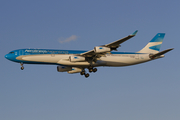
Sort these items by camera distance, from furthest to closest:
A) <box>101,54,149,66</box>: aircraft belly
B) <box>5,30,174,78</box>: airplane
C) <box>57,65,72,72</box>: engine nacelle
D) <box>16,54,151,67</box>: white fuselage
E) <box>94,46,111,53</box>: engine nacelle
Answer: <box>57,65,72,72</box>: engine nacelle → <box>101,54,149,66</box>: aircraft belly → <box>16,54,151,67</box>: white fuselage → <box>5,30,174,78</box>: airplane → <box>94,46,111,53</box>: engine nacelle

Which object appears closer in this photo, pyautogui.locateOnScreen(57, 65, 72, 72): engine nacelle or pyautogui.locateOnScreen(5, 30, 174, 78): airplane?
pyautogui.locateOnScreen(5, 30, 174, 78): airplane

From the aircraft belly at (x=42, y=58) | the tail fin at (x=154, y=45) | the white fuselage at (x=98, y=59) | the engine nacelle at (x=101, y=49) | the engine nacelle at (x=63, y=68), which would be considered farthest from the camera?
the tail fin at (x=154, y=45)

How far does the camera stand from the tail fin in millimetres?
62000

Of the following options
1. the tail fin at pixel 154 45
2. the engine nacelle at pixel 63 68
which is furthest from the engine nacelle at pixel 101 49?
the tail fin at pixel 154 45

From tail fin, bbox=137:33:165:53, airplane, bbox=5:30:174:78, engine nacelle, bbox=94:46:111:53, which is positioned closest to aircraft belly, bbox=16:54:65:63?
airplane, bbox=5:30:174:78

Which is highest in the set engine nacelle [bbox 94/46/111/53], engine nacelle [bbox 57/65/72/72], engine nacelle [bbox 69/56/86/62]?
engine nacelle [bbox 94/46/111/53]

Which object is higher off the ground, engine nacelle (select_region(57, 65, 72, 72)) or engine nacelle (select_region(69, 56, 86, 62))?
engine nacelle (select_region(69, 56, 86, 62))

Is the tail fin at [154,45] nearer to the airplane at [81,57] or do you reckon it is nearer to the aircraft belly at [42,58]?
the airplane at [81,57]

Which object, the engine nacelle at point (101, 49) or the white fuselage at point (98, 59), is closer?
the engine nacelle at point (101, 49)

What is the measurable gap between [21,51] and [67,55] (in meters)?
8.61

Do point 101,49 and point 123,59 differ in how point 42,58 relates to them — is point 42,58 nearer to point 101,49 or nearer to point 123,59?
point 101,49

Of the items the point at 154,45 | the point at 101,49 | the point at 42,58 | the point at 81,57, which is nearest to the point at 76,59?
the point at 81,57

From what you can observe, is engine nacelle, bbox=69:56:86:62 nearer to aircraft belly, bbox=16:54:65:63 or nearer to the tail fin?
aircraft belly, bbox=16:54:65:63

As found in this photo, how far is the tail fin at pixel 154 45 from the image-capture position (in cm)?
6200
